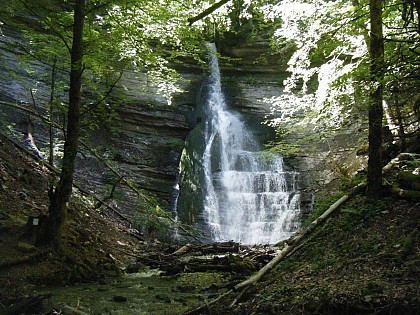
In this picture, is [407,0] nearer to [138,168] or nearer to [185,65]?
[138,168]

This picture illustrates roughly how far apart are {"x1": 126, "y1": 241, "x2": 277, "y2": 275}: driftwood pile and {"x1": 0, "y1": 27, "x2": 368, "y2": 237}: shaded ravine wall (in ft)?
11.6

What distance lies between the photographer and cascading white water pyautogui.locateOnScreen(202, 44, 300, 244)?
1673cm

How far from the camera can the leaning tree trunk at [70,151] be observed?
6484 millimetres

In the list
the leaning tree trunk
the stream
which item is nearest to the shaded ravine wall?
the leaning tree trunk

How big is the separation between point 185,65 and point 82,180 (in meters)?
12.8

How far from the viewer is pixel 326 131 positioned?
28.7 feet

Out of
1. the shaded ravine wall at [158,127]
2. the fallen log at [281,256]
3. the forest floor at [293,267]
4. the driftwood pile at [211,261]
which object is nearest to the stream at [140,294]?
the forest floor at [293,267]

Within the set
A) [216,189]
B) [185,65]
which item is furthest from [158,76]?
[185,65]

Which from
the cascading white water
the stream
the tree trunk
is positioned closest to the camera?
the stream

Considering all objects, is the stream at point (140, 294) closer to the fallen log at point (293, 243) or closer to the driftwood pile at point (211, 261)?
the driftwood pile at point (211, 261)

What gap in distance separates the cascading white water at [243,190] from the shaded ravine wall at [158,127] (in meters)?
0.93

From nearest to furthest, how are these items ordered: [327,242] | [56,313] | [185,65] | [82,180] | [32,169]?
[56,313], [327,242], [32,169], [82,180], [185,65]

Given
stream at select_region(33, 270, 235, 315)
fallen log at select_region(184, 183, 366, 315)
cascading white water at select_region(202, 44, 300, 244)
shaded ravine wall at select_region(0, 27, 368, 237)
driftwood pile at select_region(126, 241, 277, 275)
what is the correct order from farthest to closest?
cascading white water at select_region(202, 44, 300, 244) < shaded ravine wall at select_region(0, 27, 368, 237) < driftwood pile at select_region(126, 241, 277, 275) < stream at select_region(33, 270, 235, 315) < fallen log at select_region(184, 183, 366, 315)

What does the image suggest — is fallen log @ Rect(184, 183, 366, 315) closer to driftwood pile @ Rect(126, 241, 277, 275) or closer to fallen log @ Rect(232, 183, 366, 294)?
fallen log @ Rect(232, 183, 366, 294)
